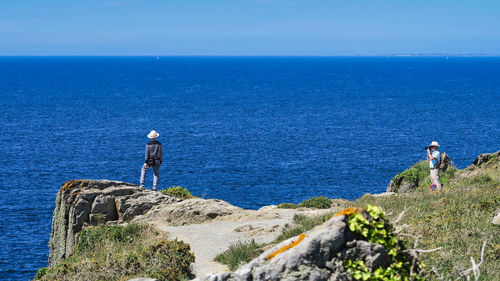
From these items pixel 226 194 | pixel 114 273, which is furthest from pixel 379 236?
pixel 226 194

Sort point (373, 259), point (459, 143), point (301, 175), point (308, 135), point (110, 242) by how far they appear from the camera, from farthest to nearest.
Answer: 1. point (308, 135)
2. point (459, 143)
3. point (301, 175)
4. point (110, 242)
5. point (373, 259)

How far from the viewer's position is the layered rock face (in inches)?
997

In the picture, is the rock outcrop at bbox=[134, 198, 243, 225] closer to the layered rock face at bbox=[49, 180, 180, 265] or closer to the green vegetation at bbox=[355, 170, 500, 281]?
the layered rock face at bbox=[49, 180, 180, 265]

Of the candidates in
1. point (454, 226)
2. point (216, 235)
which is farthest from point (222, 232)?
point (454, 226)

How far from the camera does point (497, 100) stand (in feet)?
473

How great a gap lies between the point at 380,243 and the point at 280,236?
922 centimetres

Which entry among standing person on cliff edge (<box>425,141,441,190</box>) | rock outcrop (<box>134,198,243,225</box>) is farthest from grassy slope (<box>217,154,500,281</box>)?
rock outcrop (<box>134,198,243,225</box>)

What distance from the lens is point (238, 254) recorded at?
1766 centimetres

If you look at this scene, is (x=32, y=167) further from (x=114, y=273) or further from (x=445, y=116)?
(x=445, y=116)

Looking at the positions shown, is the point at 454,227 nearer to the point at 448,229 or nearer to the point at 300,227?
the point at 448,229

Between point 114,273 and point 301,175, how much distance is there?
51154 millimetres

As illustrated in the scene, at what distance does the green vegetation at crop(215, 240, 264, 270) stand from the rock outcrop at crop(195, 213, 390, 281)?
6.45 m

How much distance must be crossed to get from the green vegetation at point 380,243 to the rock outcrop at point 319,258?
114 mm

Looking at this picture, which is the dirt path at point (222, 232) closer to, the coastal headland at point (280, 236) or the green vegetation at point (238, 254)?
the coastal headland at point (280, 236)
